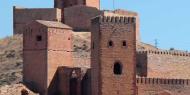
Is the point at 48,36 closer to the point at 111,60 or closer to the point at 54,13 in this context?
the point at 111,60

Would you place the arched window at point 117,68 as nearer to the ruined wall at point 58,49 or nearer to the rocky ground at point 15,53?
the ruined wall at point 58,49

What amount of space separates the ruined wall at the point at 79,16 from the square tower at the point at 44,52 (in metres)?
11.7

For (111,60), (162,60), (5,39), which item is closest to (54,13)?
(5,39)

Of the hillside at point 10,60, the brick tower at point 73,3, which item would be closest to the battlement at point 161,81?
the hillside at point 10,60

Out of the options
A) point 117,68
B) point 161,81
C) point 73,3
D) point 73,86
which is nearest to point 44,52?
point 73,86

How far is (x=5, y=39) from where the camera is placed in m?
69.4

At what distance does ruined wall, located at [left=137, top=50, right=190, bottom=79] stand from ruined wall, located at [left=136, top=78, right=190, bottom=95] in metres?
5.04

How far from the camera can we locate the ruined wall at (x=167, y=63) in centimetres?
5978

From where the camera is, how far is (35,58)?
54.7 meters

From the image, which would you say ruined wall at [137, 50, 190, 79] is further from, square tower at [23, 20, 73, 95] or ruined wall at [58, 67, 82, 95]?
ruined wall at [58, 67, 82, 95]

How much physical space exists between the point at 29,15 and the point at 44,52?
14.6m

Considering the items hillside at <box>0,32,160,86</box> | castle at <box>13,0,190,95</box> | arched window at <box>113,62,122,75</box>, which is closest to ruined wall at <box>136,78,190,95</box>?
castle at <box>13,0,190,95</box>

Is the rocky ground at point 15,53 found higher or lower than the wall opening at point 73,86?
higher

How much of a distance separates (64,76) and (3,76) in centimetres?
842
